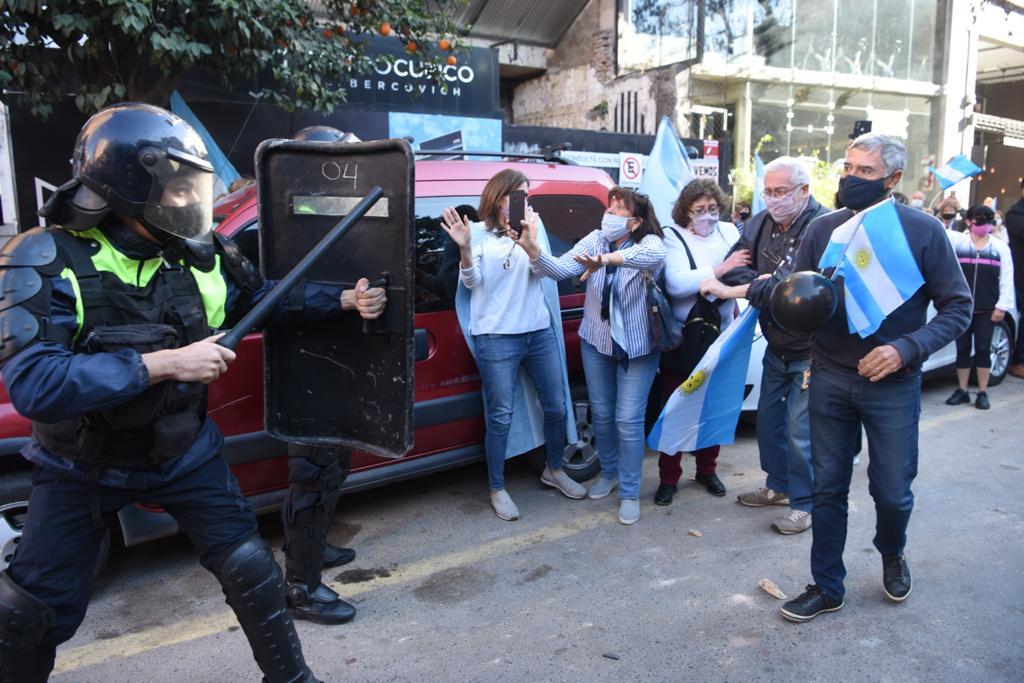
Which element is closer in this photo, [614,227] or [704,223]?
[614,227]

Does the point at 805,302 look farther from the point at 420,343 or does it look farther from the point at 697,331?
the point at 420,343

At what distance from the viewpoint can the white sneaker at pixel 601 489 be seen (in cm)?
456

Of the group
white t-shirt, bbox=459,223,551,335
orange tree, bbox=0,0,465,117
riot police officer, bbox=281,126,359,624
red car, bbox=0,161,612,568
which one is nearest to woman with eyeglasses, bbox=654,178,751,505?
red car, bbox=0,161,612,568

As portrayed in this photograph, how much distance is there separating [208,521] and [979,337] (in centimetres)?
669

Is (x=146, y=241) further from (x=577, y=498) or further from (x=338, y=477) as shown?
(x=577, y=498)

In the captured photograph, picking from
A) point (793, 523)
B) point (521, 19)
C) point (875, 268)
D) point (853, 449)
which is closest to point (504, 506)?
point (793, 523)

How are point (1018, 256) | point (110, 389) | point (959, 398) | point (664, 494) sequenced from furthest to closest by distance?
point (1018, 256), point (959, 398), point (664, 494), point (110, 389)

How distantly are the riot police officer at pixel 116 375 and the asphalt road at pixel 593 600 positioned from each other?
0.81 metres

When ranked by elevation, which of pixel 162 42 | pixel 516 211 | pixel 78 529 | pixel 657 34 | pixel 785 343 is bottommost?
pixel 78 529

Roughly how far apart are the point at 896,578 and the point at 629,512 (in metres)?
1.37

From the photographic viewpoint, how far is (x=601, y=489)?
458cm

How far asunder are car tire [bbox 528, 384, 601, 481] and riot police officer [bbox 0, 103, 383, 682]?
8.39 ft

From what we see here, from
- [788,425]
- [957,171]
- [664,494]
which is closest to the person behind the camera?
[788,425]

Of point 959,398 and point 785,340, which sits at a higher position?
point 785,340
